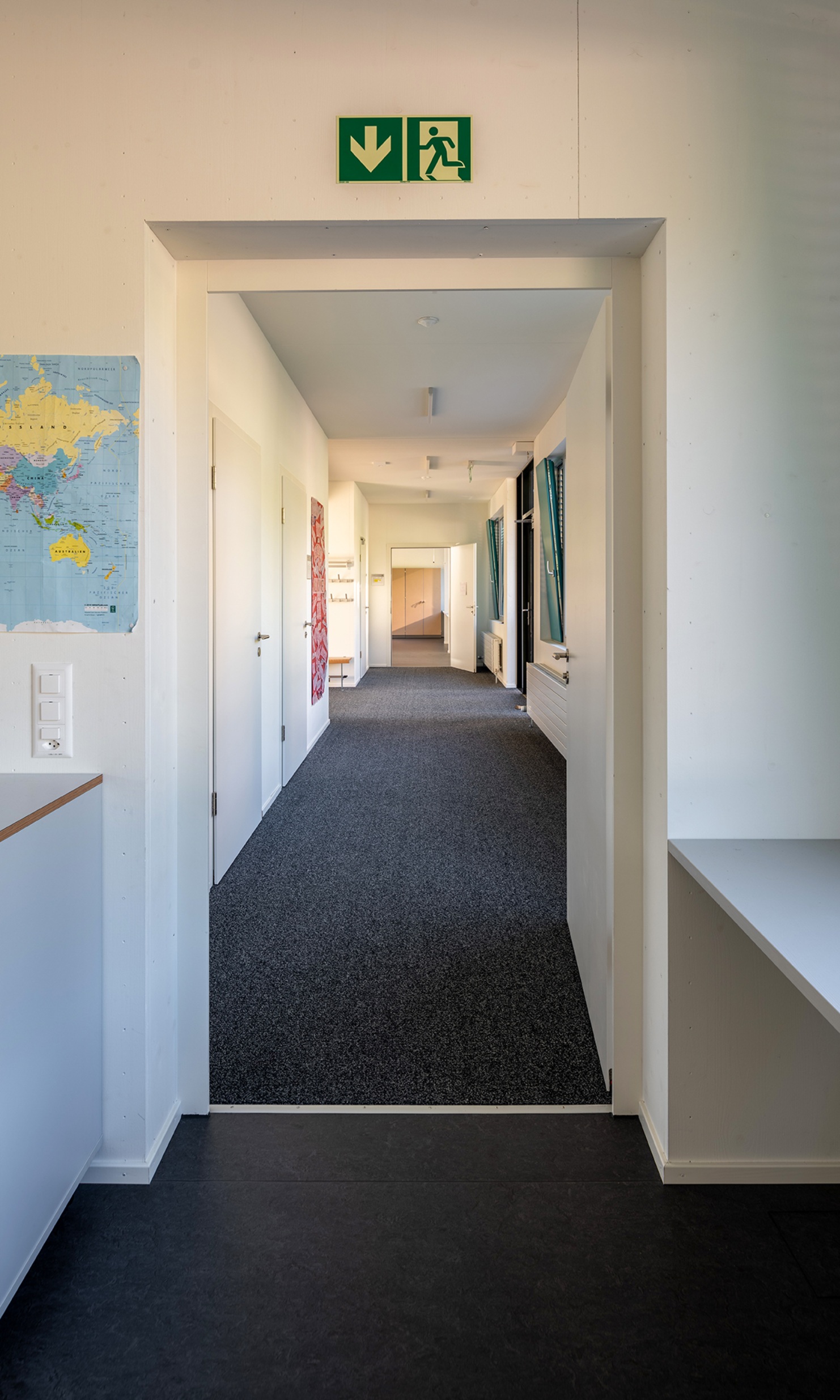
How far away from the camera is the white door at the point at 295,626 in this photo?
205 inches

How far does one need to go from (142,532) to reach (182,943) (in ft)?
3.13

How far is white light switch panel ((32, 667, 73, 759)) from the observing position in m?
1.68

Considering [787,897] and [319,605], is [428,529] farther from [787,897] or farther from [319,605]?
[787,897]

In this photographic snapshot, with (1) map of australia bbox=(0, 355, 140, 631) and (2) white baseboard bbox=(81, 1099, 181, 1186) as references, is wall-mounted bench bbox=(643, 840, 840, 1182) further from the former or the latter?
(1) map of australia bbox=(0, 355, 140, 631)

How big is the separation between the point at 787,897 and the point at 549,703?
18.0ft

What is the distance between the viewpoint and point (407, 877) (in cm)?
357

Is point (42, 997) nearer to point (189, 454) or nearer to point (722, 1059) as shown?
point (189, 454)

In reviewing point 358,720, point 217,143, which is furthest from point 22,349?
point 358,720

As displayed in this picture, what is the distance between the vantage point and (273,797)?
486 cm

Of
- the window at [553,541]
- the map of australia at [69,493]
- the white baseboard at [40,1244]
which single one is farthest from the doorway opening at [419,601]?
the white baseboard at [40,1244]

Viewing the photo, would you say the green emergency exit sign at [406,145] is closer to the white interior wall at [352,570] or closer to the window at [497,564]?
the white interior wall at [352,570]

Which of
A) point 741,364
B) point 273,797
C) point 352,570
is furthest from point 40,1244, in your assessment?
point 352,570

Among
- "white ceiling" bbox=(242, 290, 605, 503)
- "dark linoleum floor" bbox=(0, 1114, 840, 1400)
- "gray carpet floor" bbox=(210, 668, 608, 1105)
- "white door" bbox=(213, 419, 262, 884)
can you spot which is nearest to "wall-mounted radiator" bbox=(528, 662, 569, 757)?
"gray carpet floor" bbox=(210, 668, 608, 1105)

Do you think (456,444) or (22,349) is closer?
(22,349)
